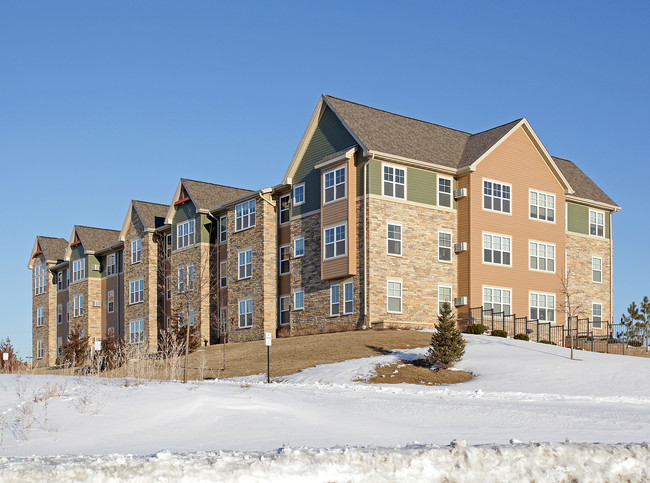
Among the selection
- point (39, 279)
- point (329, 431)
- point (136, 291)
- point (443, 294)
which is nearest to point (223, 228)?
point (136, 291)

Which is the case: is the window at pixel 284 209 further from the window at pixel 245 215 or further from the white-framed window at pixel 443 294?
the white-framed window at pixel 443 294

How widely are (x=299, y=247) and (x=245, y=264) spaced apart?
17.8 ft

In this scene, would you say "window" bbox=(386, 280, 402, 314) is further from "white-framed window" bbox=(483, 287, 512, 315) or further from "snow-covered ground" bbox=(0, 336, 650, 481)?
"snow-covered ground" bbox=(0, 336, 650, 481)

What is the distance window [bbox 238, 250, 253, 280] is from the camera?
47469mm

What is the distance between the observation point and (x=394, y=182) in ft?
133

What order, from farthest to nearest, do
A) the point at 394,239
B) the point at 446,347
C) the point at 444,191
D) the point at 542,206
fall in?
the point at 542,206 → the point at 444,191 → the point at 394,239 → the point at 446,347

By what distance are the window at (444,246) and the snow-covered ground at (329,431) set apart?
52.6 ft

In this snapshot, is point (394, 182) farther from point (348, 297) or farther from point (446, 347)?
point (446, 347)

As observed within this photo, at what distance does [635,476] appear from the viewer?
11.3 metres

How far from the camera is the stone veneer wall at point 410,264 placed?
39.1 meters

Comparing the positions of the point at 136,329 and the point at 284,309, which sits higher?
the point at 284,309

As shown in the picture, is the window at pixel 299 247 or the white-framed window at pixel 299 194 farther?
the white-framed window at pixel 299 194

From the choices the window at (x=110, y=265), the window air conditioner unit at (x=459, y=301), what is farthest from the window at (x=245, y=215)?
the window at (x=110, y=265)

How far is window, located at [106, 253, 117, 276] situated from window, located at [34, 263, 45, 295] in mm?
11689
